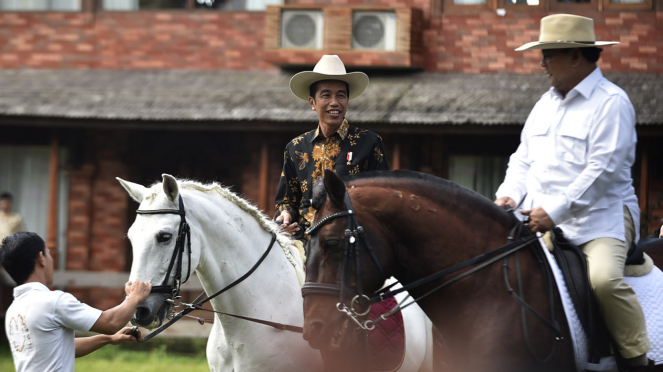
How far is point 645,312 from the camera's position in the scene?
11.7ft

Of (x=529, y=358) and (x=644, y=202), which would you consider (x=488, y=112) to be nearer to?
(x=644, y=202)

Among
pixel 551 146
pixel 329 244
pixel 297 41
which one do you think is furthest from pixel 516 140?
pixel 329 244

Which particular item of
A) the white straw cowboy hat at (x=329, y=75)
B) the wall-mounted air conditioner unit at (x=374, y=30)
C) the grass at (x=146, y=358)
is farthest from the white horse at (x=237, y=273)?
the wall-mounted air conditioner unit at (x=374, y=30)

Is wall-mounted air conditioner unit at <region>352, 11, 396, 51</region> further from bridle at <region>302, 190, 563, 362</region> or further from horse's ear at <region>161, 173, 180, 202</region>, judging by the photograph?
bridle at <region>302, 190, 563, 362</region>

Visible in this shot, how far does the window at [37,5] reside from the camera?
13.7 meters

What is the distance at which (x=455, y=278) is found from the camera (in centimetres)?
341

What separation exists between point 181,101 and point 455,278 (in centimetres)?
886

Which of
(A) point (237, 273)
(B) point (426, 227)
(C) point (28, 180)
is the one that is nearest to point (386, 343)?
(A) point (237, 273)

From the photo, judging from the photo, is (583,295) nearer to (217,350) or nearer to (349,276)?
(349,276)

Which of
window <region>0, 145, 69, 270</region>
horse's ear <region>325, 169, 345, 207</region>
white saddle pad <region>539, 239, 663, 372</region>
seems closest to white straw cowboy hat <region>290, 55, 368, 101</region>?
horse's ear <region>325, 169, 345, 207</region>

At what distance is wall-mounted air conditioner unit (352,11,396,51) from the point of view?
12.1 m

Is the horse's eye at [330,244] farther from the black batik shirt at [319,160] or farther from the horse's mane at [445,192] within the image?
the black batik shirt at [319,160]

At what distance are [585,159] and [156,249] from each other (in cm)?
218

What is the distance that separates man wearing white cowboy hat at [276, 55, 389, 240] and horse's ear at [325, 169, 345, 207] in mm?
1376
